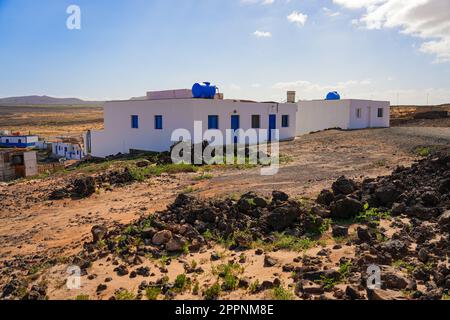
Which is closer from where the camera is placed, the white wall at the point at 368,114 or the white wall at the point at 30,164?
the white wall at the point at 30,164

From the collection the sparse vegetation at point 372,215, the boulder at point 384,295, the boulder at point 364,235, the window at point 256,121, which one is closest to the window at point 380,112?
the window at point 256,121

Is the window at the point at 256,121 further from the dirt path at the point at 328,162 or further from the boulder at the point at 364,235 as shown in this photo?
the boulder at the point at 364,235

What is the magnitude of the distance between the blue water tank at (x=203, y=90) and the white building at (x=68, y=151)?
12313 millimetres

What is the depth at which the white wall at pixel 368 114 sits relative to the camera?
33591mm

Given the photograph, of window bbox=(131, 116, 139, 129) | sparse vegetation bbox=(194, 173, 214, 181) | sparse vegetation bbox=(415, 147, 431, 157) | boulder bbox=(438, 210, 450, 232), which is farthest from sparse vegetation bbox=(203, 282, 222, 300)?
window bbox=(131, 116, 139, 129)

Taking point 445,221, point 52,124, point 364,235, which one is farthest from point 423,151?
point 52,124

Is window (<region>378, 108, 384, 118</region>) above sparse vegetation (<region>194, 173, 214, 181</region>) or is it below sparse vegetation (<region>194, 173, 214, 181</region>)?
above

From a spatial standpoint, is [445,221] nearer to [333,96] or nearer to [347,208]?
[347,208]

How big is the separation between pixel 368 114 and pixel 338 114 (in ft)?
11.5

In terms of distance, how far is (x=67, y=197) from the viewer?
41.2 ft

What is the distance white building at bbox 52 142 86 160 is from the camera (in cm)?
3284

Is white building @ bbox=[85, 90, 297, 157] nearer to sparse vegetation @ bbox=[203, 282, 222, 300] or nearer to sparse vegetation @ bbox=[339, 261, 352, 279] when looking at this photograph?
sparse vegetation @ bbox=[339, 261, 352, 279]

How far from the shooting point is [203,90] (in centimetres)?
2367
